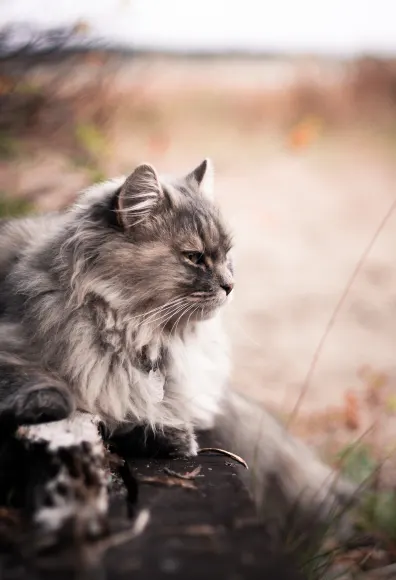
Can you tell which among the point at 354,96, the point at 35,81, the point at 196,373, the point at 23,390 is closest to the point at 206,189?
the point at 196,373

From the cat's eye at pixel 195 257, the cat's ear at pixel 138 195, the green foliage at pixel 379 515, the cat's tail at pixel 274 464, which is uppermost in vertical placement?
the cat's ear at pixel 138 195

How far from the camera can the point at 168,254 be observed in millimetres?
1659

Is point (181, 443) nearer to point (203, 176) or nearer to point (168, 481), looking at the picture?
A: point (168, 481)

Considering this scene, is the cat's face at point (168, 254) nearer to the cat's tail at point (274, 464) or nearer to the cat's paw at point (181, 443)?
the cat's paw at point (181, 443)

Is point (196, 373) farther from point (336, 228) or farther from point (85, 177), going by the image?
point (336, 228)

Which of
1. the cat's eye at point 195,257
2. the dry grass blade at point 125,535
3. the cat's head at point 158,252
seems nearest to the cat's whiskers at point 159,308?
the cat's head at point 158,252

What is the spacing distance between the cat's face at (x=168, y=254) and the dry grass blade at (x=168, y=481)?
0.40 m

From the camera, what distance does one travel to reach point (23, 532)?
45.8 inches

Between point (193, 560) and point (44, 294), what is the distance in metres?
0.83

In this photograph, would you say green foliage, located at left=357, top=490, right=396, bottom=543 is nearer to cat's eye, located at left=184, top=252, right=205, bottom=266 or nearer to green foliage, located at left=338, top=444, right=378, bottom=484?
green foliage, located at left=338, top=444, right=378, bottom=484

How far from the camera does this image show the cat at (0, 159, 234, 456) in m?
1.63

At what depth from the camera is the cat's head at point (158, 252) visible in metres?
1.63

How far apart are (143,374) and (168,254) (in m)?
0.32

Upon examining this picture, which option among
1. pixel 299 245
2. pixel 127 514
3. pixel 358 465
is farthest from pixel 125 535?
pixel 299 245
